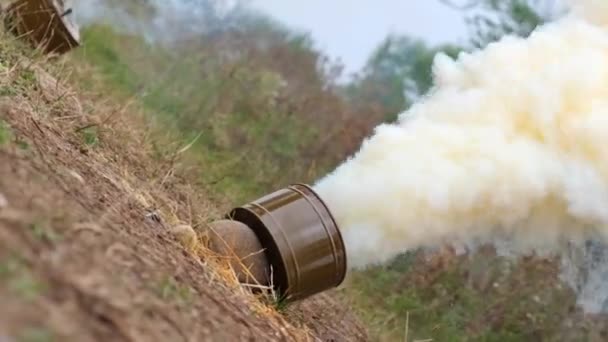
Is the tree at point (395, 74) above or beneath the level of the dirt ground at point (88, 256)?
beneath

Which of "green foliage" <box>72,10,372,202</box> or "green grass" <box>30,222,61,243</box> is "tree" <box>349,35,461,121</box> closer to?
"green foliage" <box>72,10,372,202</box>

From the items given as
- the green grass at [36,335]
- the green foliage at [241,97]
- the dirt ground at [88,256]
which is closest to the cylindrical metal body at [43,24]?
the dirt ground at [88,256]

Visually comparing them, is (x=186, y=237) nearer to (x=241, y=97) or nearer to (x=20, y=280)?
(x=20, y=280)

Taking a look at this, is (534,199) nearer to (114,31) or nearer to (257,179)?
(257,179)

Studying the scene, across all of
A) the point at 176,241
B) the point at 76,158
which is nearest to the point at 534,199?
the point at 176,241

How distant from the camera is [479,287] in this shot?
8.51m

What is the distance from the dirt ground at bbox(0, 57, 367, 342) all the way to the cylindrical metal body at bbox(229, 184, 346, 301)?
0.81 ft

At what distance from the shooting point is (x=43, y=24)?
6.30 metres

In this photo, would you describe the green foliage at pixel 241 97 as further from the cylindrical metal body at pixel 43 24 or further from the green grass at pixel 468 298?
the cylindrical metal body at pixel 43 24

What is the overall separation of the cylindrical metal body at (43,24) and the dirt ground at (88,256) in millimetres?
1096

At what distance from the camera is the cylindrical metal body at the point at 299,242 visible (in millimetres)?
4270

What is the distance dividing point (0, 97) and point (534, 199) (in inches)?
105

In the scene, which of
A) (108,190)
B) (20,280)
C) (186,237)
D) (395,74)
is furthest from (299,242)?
A: (395,74)

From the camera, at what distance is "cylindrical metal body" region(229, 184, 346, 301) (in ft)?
14.0
